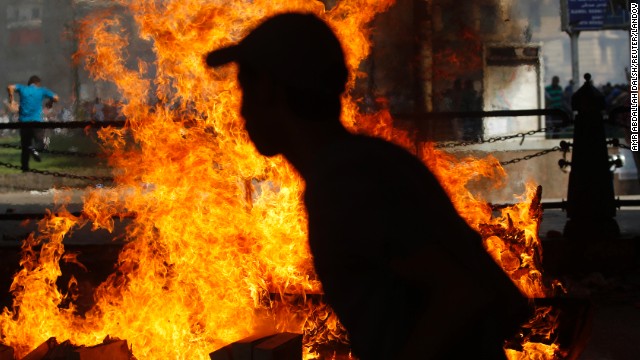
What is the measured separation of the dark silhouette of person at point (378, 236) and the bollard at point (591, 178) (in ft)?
20.1

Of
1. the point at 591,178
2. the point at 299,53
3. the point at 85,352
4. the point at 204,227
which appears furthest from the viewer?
the point at 591,178

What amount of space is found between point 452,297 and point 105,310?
361 cm

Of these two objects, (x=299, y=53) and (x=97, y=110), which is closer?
(x=299, y=53)

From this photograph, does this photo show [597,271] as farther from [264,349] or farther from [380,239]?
[380,239]

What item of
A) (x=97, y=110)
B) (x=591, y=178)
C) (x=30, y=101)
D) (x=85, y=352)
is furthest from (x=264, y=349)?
(x=97, y=110)

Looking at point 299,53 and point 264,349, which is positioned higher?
point 299,53

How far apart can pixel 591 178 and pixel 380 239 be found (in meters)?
6.47

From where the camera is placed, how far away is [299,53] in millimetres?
1695

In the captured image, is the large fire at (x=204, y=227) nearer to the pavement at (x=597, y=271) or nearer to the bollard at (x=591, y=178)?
the pavement at (x=597, y=271)

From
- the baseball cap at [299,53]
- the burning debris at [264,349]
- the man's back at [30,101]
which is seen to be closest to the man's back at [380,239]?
the baseball cap at [299,53]

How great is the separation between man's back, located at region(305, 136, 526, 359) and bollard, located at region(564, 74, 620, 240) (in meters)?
6.17

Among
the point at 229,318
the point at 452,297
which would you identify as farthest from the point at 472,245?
the point at 229,318

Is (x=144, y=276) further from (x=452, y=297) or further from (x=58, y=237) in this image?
(x=452, y=297)

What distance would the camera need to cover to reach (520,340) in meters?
3.92
